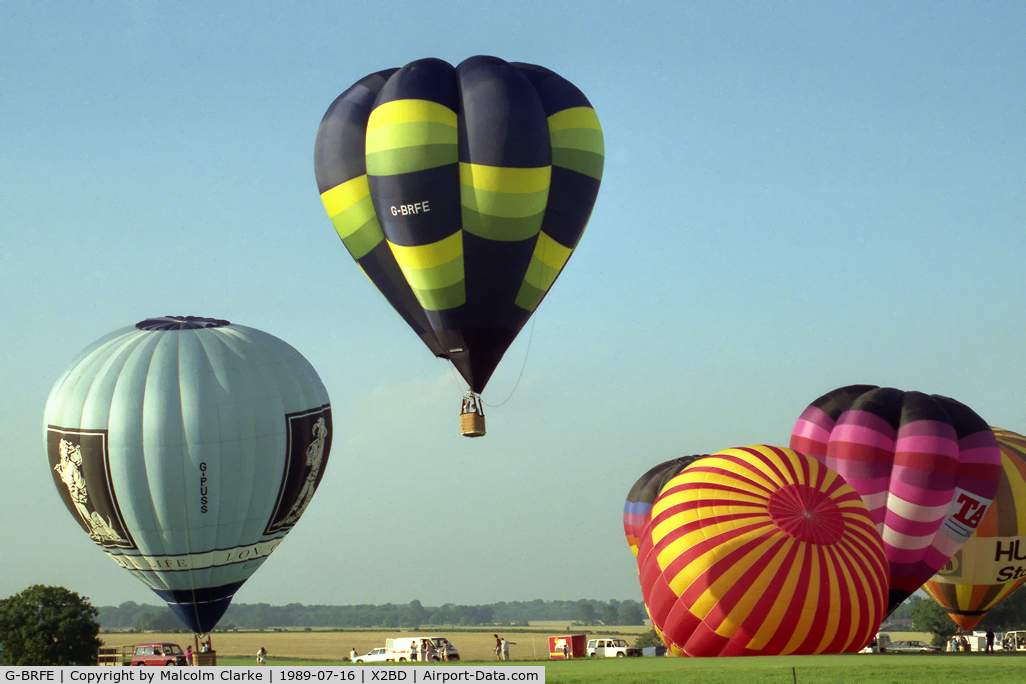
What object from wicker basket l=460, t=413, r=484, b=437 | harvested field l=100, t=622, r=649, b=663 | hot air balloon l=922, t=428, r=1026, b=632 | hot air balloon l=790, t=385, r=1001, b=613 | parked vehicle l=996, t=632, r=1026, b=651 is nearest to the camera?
wicker basket l=460, t=413, r=484, b=437

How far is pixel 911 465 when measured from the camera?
28.2 m

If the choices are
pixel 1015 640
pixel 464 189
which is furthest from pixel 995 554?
pixel 464 189

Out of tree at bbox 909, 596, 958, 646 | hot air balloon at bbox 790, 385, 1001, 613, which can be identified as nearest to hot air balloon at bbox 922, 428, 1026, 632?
hot air balloon at bbox 790, 385, 1001, 613

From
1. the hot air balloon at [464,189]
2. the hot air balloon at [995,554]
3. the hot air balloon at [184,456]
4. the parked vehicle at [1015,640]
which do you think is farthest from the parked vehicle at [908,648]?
the hot air balloon at [184,456]

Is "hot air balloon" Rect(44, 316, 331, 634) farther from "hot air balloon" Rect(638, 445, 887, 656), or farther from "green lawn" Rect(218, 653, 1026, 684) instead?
"hot air balloon" Rect(638, 445, 887, 656)

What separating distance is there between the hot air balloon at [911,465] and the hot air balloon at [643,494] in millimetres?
7601

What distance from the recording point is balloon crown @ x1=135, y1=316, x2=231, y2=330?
91.9 ft

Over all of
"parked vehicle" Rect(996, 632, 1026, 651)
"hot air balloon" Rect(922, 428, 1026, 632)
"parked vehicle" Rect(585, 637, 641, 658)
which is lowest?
"parked vehicle" Rect(996, 632, 1026, 651)

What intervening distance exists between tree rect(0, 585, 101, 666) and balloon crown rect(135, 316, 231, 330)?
1223 cm

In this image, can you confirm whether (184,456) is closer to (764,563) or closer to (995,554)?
(764,563)

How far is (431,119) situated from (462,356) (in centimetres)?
488

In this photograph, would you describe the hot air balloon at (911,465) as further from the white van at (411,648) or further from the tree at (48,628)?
the tree at (48,628)

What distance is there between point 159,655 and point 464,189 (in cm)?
1403

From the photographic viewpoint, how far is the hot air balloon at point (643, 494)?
36906 millimetres
